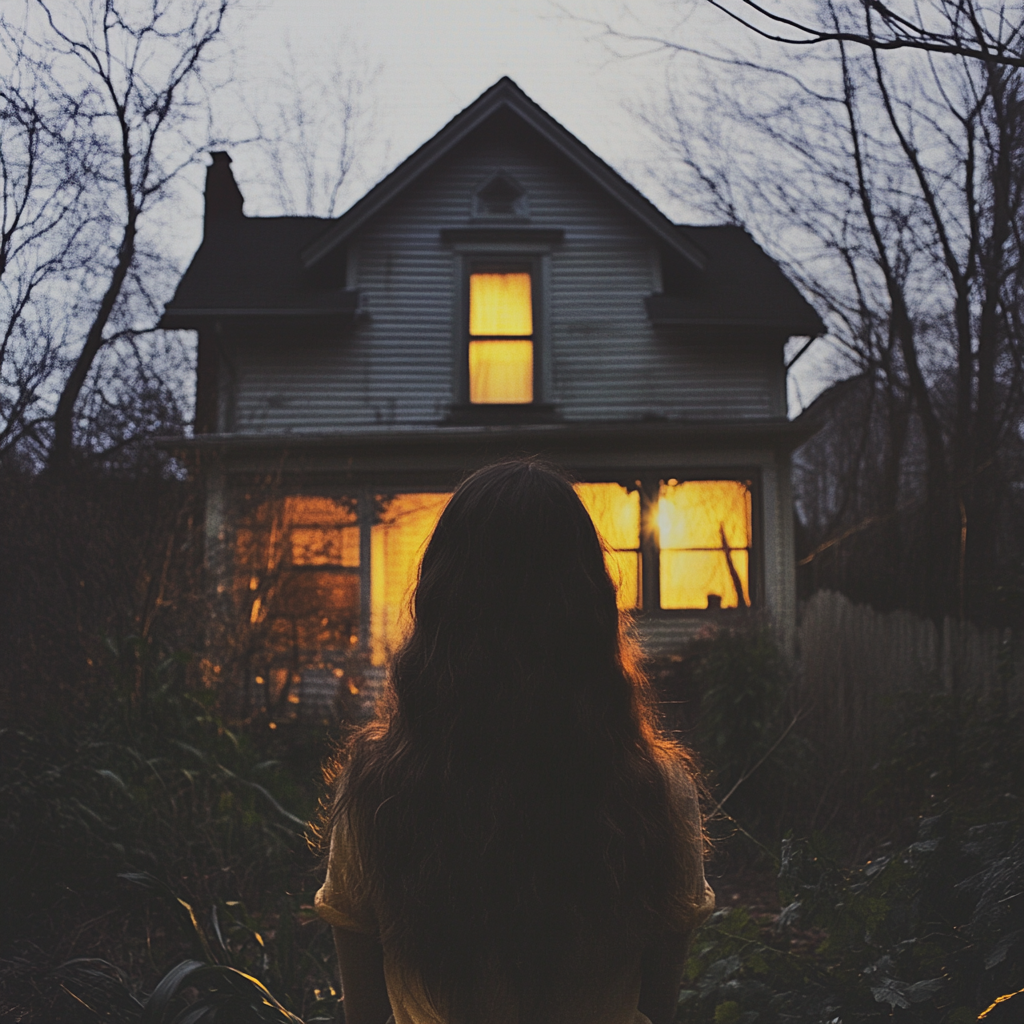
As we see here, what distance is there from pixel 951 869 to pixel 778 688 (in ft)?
14.2

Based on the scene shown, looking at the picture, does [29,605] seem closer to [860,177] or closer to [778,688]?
[778,688]

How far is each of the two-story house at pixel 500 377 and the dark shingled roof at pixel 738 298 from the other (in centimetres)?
3

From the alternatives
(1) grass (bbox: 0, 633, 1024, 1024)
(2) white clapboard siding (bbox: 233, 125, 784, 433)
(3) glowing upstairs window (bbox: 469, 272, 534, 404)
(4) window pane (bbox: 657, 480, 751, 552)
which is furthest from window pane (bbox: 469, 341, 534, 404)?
(1) grass (bbox: 0, 633, 1024, 1024)

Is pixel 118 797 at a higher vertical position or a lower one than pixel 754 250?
lower

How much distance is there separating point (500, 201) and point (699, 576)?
16.7ft

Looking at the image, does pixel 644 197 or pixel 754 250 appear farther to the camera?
pixel 754 250

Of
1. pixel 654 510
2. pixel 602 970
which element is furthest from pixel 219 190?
pixel 602 970

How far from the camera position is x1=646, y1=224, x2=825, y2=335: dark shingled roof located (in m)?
10.6

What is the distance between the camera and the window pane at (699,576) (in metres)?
10.9

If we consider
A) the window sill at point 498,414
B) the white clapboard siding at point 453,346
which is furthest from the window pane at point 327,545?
the window sill at point 498,414

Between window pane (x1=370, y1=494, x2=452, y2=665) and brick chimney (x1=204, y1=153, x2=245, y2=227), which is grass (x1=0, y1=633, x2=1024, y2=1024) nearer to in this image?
Result: window pane (x1=370, y1=494, x2=452, y2=665)

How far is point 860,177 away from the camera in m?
11.2

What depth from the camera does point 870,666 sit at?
7344 mm

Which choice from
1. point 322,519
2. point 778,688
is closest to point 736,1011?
point 778,688
